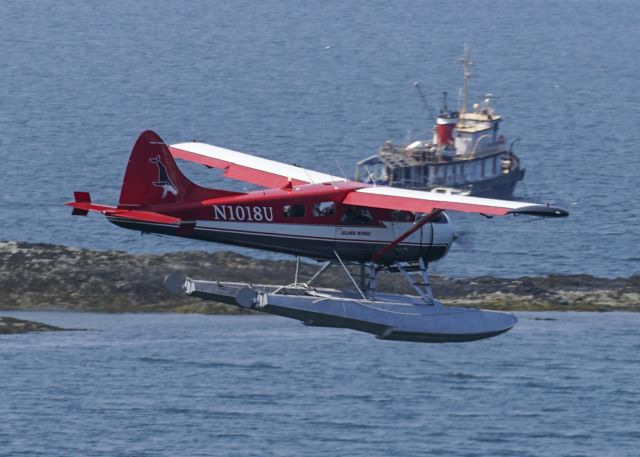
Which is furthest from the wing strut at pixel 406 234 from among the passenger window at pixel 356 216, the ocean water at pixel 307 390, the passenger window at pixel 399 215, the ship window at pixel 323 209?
the ocean water at pixel 307 390

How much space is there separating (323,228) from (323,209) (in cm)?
47

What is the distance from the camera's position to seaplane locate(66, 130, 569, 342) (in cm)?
3488

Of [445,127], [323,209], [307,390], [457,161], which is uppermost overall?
[445,127]

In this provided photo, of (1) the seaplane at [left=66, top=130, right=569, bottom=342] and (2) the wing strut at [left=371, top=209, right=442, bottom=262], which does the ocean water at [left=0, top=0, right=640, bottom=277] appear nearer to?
(2) the wing strut at [left=371, top=209, right=442, bottom=262]

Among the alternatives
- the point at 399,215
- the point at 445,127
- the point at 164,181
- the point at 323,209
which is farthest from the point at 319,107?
the point at 164,181

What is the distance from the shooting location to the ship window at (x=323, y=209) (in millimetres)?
36000

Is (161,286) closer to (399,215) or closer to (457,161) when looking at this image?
(399,215)

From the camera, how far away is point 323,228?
36.1 m

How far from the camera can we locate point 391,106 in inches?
5079

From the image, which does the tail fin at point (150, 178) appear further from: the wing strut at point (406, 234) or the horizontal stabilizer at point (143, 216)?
the wing strut at point (406, 234)

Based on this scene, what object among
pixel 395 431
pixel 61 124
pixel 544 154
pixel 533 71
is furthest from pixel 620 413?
pixel 533 71

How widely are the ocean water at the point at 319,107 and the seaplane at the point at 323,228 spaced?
4908mm

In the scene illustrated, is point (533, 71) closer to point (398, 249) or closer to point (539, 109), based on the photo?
point (539, 109)

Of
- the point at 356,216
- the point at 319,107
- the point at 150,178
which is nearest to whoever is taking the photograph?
the point at 150,178
